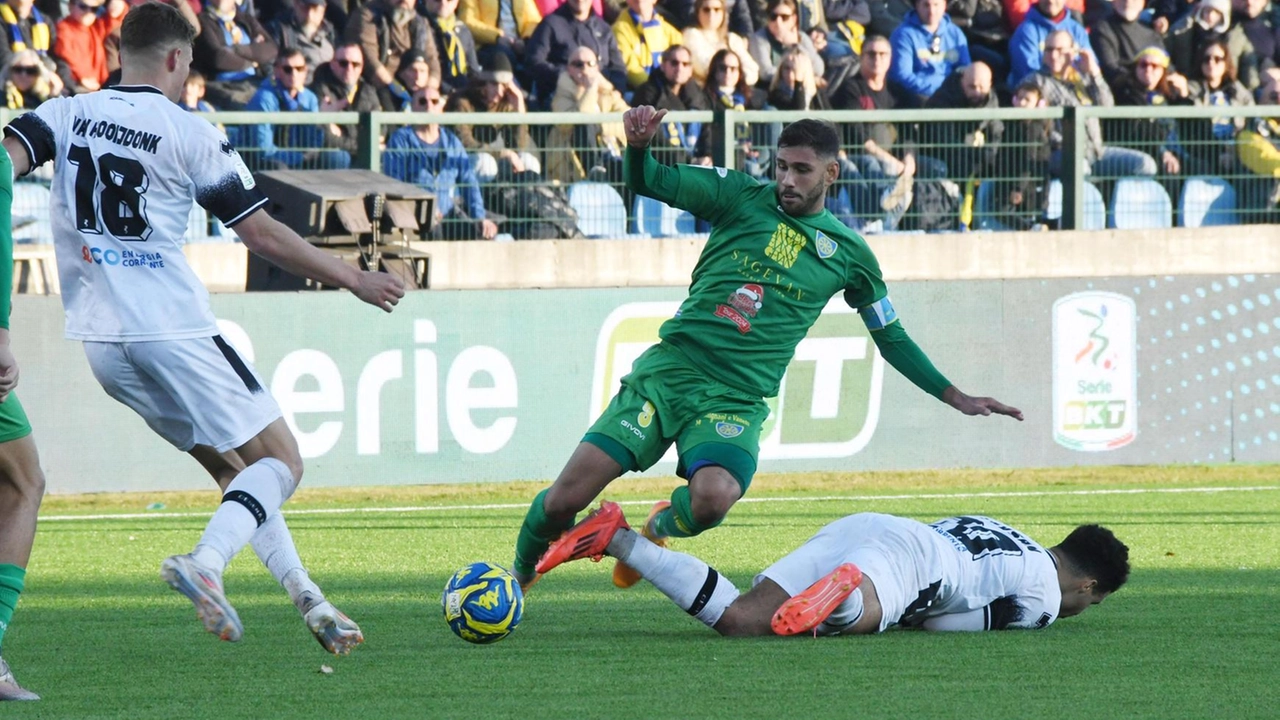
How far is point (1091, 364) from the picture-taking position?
13992 millimetres

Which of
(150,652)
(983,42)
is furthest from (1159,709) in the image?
(983,42)

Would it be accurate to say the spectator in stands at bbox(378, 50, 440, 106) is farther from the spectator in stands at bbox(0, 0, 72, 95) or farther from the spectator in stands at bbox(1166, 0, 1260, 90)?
the spectator in stands at bbox(1166, 0, 1260, 90)

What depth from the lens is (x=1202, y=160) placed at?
608 inches

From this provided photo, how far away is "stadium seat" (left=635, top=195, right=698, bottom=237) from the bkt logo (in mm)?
1143

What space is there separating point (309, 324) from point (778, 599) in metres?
6.38

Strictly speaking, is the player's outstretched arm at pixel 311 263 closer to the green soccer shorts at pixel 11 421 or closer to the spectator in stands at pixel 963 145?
the green soccer shorts at pixel 11 421

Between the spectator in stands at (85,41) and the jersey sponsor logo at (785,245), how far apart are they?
7650 mm

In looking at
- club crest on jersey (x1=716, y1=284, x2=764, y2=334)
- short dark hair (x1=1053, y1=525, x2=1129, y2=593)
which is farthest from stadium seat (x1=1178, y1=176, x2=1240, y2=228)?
short dark hair (x1=1053, y1=525, x2=1129, y2=593)

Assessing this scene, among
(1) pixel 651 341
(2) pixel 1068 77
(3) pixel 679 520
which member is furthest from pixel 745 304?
(2) pixel 1068 77

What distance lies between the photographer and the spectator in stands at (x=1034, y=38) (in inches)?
655

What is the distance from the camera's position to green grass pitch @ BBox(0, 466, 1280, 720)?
17.8ft

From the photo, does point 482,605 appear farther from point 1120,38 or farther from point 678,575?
point 1120,38

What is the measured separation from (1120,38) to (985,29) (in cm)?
120

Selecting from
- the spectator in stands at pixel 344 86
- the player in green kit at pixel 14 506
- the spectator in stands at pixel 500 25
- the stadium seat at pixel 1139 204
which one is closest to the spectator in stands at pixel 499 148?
the spectator in stands at pixel 344 86
